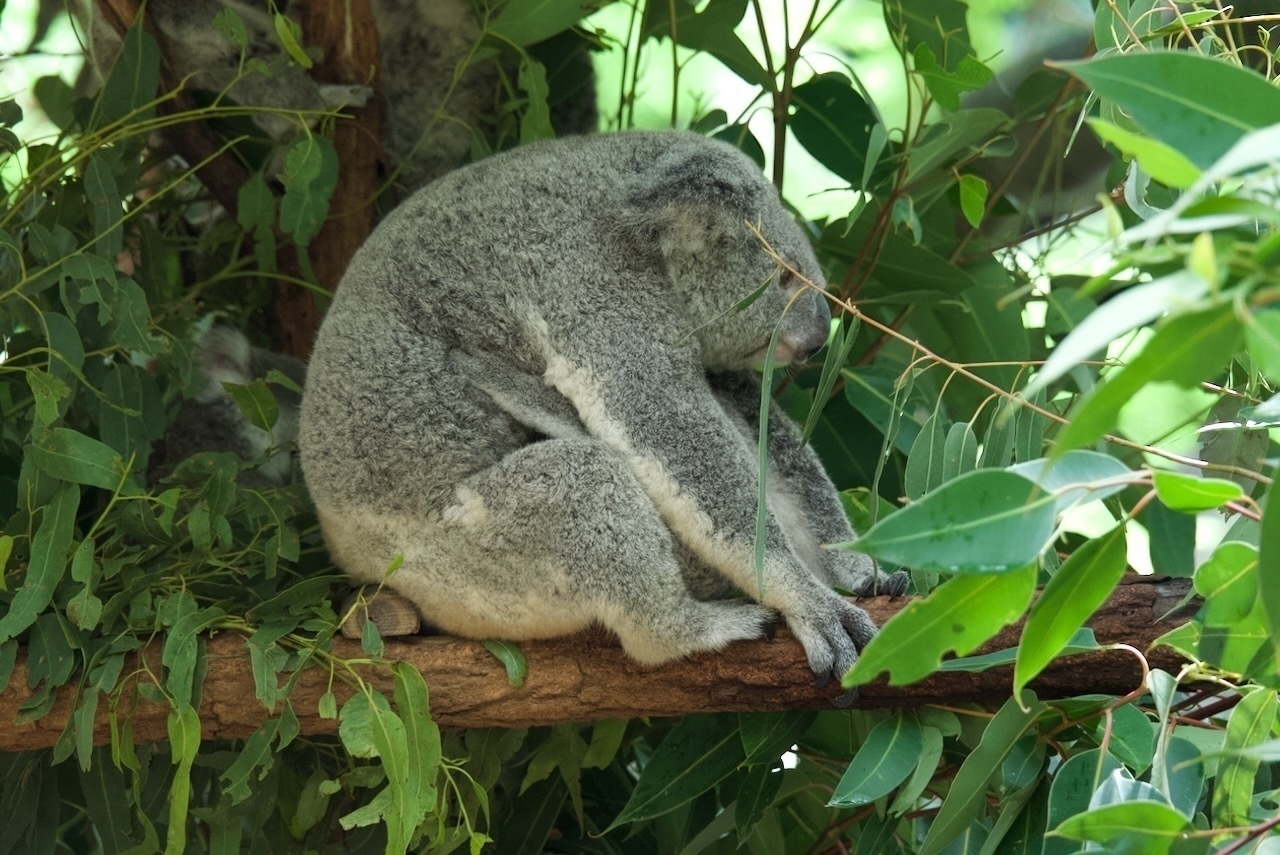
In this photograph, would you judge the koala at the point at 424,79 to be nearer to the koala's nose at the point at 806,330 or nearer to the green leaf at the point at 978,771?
the koala's nose at the point at 806,330

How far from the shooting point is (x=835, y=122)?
3533 mm

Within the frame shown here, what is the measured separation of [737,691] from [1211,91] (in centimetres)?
151

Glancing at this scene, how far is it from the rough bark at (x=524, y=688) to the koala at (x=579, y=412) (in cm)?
6

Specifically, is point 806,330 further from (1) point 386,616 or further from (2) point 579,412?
(1) point 386,616

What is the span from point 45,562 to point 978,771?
6.01 ft

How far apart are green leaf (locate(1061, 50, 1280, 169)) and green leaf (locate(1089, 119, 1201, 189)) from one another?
17 cm

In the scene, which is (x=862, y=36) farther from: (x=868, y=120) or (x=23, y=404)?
(x=23, y=404)

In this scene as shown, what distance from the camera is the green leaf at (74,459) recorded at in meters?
2.53

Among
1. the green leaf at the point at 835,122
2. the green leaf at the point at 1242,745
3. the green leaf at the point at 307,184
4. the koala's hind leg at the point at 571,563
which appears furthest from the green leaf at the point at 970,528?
the green leaf at the point at 835,122

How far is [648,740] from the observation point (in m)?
3.39

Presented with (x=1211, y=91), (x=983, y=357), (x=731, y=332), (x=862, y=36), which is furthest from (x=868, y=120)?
(x=862, y=36)

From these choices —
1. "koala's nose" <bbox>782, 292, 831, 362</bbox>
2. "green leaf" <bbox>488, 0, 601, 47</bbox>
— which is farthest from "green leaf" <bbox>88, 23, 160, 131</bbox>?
"koala's nose" <bbox>782, 292, 831, 362</bbox>

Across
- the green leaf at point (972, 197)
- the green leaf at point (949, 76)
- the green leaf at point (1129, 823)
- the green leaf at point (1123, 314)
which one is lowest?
the green leaf at point (1129, 823)

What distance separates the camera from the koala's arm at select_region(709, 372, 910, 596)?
285cm
